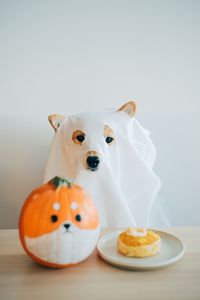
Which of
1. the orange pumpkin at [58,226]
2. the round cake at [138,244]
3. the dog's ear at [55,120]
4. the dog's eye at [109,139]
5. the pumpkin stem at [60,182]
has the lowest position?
the round cake at [138,244]

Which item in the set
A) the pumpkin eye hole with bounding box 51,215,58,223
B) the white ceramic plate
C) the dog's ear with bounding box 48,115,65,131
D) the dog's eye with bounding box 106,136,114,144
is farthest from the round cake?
the dog's ear with bounding box 48,115,65,131

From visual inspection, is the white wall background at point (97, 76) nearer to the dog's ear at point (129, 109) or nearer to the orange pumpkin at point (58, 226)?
the dog's ear at point (129, 109)

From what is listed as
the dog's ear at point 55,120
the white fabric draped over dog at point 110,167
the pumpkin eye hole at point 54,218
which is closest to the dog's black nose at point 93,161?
the white fabric draped over dog at point 110,167

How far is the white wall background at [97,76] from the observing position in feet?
3.88

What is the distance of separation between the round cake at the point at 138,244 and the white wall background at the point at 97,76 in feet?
1.80

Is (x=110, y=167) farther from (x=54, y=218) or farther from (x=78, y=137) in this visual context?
(x=54, y=218)

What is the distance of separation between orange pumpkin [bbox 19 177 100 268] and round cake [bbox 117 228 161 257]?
69 millimetres

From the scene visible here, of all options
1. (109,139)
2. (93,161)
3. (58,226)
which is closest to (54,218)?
(58,226)

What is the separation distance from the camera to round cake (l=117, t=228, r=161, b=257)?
0.65 meters

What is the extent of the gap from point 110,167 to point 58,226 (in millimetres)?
390

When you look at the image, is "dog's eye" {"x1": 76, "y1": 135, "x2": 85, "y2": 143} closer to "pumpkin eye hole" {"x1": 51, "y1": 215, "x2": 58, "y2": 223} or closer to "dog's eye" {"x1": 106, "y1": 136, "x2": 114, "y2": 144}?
"dog's eye" {"x1": 106, "y1": 136, "x2": 114, "y2": 144}

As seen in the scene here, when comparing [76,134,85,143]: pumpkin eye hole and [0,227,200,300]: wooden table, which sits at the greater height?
[76,134,85,143]: pumpkin eye hole

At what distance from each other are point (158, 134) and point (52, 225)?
0.74m

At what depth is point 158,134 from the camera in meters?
1.23
